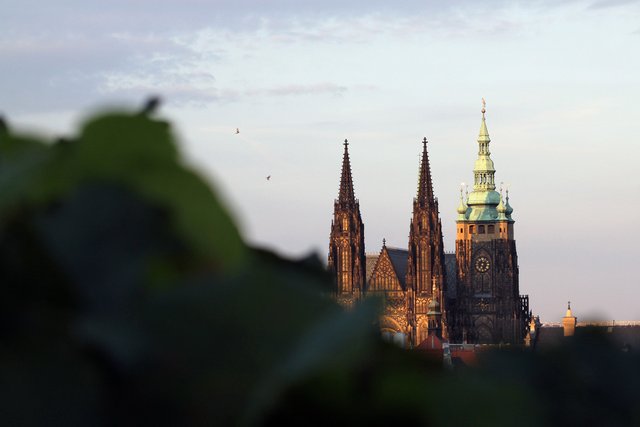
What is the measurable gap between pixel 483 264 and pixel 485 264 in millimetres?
206

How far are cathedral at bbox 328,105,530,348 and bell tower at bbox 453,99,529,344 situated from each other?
5 centimetres

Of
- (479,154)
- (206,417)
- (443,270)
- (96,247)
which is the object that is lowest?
(206,417)

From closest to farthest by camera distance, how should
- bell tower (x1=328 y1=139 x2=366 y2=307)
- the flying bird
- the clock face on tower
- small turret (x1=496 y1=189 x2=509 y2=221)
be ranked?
the flying bird < bell tower (x1=328 y1=139 x2=366 y2=307) < the clock face on tower < small turret (x1=496 y1=189 x2=509 y2=221)

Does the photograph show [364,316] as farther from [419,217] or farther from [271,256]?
[419,217]

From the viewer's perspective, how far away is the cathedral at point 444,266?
207ft

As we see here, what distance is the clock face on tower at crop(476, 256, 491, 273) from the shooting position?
68375mm

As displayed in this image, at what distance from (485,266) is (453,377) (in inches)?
2684

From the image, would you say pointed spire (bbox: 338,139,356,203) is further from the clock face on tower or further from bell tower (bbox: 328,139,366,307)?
the clock face on tower

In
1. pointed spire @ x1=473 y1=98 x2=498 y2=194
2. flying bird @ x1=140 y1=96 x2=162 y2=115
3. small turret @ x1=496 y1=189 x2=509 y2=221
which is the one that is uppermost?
pointed spire @ x1=473 y1=98 x2=498 y2=194

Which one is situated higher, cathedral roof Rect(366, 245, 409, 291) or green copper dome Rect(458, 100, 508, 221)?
green copper dome Rect(458, 100, 508, 221)

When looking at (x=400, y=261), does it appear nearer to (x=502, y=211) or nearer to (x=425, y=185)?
(x=425, y=185)

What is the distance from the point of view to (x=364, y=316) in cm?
77

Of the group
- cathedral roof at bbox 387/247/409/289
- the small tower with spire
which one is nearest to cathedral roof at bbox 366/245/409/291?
cathedral roof at bbox 387/247/409/289

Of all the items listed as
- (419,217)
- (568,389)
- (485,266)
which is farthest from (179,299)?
(485,266)
